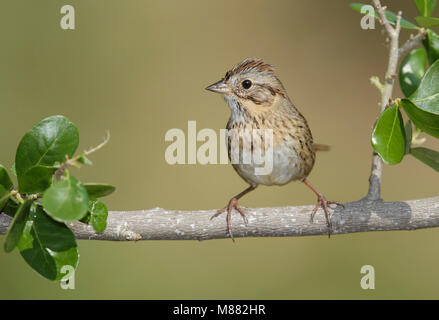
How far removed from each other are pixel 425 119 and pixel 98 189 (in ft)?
3.07

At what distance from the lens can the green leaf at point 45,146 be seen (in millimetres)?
1447

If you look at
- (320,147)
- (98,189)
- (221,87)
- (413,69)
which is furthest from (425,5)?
(98,189)

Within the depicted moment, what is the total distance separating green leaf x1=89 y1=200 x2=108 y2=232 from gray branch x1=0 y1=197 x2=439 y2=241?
1.31 ft

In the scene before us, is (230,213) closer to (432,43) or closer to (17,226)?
(17,226)

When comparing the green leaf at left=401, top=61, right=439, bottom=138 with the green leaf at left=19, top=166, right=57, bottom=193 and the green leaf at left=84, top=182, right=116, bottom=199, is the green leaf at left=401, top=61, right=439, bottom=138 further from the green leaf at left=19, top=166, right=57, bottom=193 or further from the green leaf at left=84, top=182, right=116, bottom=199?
the green leaf at left=19, top=166, right=57, bottom=193

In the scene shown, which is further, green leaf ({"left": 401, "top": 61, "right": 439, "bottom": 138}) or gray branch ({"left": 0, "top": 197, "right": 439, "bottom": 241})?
gray branch ({"left": 0, "top": 197, "right": 439, "bottom": 241})

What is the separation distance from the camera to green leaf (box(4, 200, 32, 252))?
1.33 meters

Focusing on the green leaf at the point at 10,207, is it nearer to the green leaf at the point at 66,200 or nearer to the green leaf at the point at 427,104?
the green leaf at the point at 66,200

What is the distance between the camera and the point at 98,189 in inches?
54.9

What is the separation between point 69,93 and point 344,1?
2.56 m

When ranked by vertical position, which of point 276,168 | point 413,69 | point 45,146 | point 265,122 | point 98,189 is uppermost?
point 265,122

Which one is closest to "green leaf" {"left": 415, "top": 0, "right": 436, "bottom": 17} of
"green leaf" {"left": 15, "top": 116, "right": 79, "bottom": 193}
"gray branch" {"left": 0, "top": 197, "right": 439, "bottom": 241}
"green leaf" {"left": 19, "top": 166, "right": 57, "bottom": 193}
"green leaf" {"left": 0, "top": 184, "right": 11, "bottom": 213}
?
"gray branch" {"left": 0, "top": 197, "right": 439, "bottom": 241}

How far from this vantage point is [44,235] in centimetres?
147

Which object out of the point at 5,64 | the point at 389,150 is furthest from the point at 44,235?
the point at 5,64
